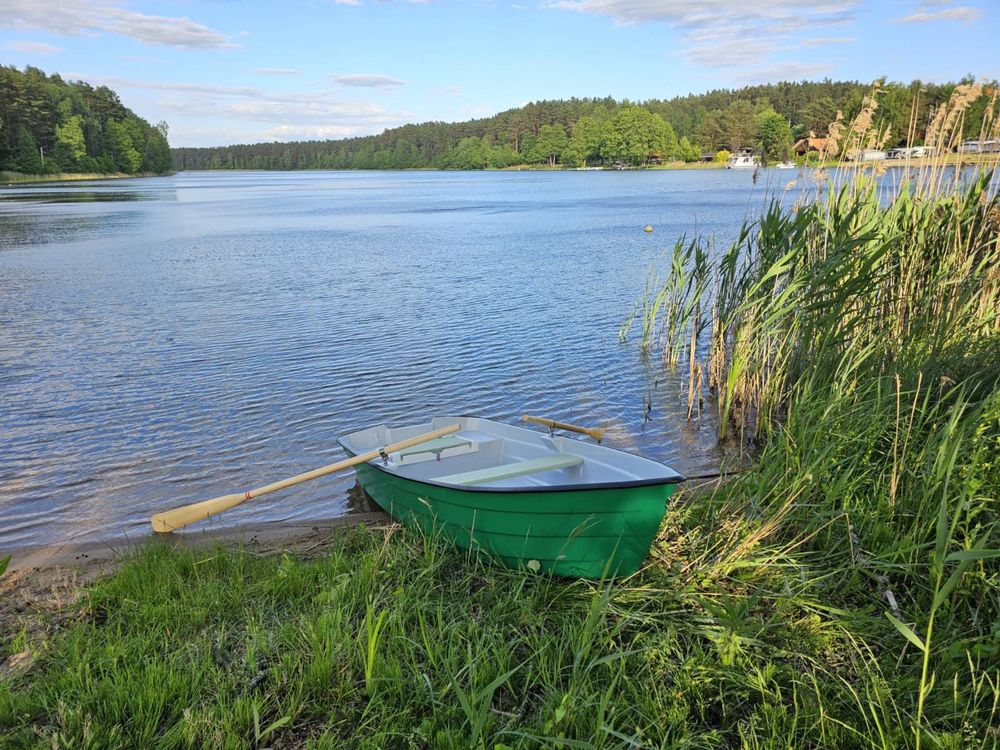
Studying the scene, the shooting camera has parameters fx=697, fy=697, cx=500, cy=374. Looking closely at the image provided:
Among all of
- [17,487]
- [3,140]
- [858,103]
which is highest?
[3,140]

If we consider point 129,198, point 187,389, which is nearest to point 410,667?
point 187,389

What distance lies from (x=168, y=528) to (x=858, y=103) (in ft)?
31.8

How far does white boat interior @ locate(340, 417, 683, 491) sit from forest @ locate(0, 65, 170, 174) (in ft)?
292

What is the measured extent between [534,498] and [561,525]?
22cm

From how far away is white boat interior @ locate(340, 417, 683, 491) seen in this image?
461 centimetres

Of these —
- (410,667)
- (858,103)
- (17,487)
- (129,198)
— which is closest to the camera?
(410,667)

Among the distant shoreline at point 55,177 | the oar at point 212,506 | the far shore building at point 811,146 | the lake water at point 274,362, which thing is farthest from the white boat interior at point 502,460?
the distant shoreline at point 55,177

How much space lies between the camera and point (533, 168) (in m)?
142

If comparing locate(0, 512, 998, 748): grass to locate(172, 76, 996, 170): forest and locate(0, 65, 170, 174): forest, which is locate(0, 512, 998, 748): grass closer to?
locate(172, 76, 996, 170): forest

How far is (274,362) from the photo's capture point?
11250 millimetres

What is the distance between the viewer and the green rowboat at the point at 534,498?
151 inches

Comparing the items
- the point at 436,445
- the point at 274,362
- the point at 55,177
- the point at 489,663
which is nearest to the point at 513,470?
the point at 436,445

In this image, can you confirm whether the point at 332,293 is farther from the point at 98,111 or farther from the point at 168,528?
the point at 98,111

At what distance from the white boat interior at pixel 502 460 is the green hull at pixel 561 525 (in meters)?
0.08
